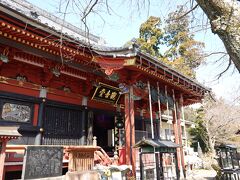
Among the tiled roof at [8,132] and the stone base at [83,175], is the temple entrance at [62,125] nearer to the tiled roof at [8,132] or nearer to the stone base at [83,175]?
the stone base at [83,175]

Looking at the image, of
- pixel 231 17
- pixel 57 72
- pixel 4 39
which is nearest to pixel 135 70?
pixel 57 72

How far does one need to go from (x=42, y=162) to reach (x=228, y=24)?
645 cm

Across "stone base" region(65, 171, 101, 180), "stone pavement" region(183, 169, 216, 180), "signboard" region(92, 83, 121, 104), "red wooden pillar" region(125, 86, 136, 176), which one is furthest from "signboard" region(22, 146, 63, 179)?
"stone pavement" region(183, 169, 216, 180)

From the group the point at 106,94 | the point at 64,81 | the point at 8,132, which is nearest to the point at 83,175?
the point at 8,132

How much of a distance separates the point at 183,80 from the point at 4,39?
8750 mm

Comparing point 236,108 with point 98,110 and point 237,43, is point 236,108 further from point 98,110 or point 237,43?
point 237,43

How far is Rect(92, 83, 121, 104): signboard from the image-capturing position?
1134 cm

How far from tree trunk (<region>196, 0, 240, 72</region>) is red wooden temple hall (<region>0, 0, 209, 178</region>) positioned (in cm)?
441

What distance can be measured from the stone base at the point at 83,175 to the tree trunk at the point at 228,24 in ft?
21.0

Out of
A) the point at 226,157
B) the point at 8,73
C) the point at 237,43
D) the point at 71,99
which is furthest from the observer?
the point at 226,157

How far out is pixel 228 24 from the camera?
2.95m

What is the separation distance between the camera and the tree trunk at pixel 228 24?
9.48ft

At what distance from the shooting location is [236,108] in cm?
2842

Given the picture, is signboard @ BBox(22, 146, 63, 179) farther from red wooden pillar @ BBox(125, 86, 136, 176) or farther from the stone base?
red wooden pillar @ BBox(125, 86, 136, 176)
